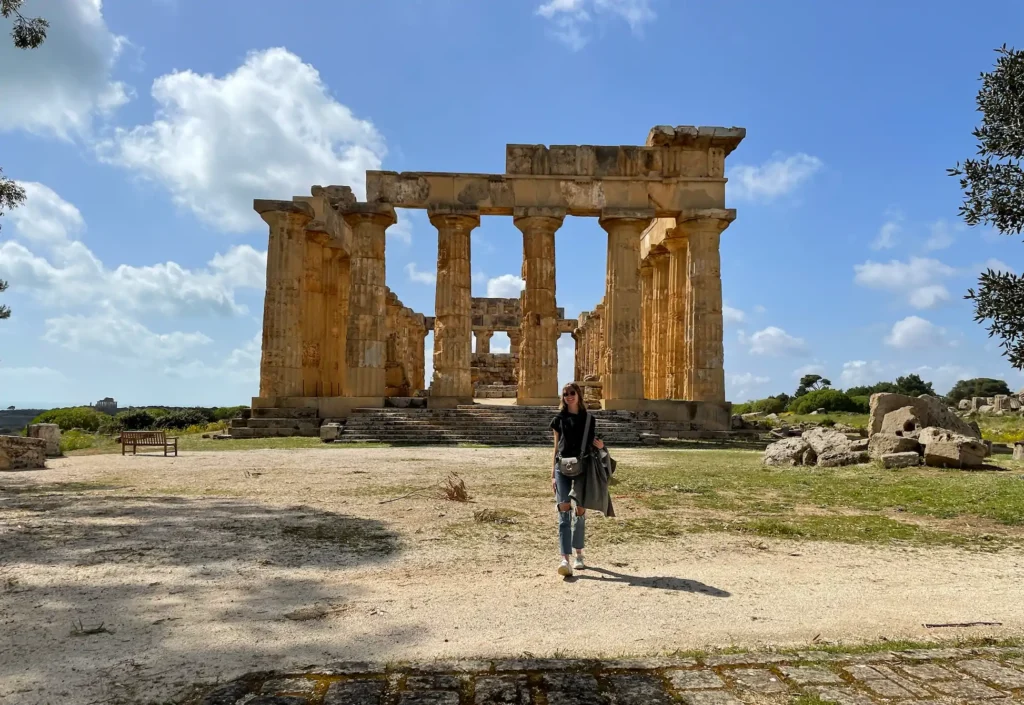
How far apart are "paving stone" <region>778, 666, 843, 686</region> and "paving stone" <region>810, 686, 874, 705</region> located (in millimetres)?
77

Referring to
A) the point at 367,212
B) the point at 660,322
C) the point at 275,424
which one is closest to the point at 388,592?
the point at 275,424

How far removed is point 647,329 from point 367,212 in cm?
1371

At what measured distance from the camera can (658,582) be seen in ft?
17.7

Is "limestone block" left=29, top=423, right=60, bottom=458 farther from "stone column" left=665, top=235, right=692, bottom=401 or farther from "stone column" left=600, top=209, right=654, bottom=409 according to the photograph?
"stone column" left=665, top=235, right=692, bottom=401

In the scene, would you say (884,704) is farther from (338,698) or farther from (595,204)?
(595,204)

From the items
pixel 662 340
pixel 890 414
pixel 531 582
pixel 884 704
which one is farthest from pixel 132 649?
pixel 662 340

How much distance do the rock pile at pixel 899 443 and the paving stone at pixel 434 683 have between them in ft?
41.3

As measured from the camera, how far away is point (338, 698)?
3236 millimetres

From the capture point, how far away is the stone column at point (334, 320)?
29.5 meters

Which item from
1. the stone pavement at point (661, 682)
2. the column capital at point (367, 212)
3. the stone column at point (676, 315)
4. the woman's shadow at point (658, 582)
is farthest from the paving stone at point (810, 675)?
the stone column at point (676, 315)

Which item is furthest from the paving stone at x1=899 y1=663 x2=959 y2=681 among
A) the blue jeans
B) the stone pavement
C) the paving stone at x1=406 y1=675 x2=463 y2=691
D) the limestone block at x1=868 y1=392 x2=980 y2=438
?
the limestone block at x1=868 y1=392 x2=980 y2=438

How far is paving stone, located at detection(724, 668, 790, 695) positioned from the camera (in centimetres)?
336

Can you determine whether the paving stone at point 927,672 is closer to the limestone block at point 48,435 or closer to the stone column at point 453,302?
the limestone block at point 48,435

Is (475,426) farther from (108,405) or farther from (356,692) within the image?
(108,405)
